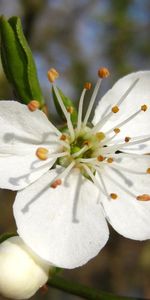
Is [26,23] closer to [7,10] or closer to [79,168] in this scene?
[7,10]

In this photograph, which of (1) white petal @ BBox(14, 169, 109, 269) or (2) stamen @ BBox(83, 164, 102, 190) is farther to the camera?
(2) stamen @ BBox(83, 164, 102, 190)

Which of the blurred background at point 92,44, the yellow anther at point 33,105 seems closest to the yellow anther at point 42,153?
the yellow anther at point 33,105

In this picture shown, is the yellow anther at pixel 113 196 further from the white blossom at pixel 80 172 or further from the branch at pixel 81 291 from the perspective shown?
the branch at pixel 81 291

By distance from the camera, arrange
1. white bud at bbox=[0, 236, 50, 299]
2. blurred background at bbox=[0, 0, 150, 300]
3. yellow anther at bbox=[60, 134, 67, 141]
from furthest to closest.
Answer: blurred background at bbox=[0, 0, 150, 300], yellow anther at bbox=[60, 134, 67, 141], white bud at bbox=[0, 236, 50, 299]

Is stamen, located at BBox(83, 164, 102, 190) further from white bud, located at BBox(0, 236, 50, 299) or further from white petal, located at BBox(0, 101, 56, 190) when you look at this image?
white bud, located at BBox(0, 236, 50, 299)

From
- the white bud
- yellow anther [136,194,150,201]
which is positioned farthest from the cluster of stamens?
the white bud

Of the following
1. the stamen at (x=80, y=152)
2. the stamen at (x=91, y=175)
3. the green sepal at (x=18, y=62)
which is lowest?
the stamen at (x=91, y=175)

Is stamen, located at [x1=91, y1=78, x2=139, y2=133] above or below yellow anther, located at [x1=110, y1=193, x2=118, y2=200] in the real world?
above
